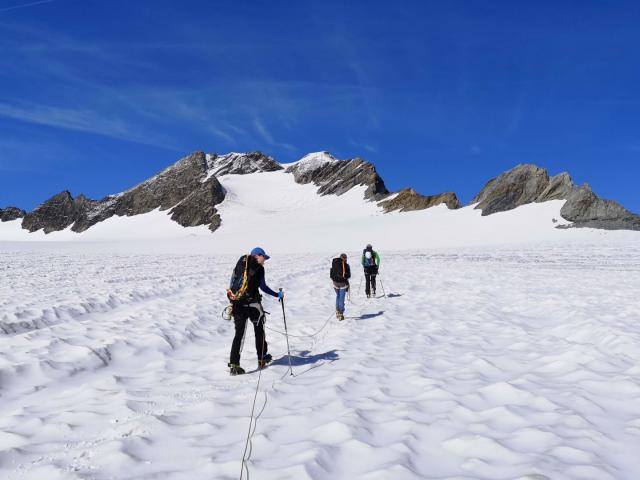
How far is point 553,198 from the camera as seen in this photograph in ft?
212

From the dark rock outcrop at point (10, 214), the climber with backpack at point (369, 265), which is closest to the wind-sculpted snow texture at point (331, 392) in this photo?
the climber with backpack at point (369, 265)

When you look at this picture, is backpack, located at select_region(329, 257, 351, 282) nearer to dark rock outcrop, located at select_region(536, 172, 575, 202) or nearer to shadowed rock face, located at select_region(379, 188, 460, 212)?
dark rock outcrop, located at select_region(536, 172, 575, 202)

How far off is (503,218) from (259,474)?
6503 cm

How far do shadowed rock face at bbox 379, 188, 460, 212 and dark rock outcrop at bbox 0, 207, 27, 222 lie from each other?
136168 millimetres

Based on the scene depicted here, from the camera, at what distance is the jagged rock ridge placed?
52.9 metres

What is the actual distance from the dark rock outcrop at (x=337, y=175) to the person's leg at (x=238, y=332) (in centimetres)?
9434

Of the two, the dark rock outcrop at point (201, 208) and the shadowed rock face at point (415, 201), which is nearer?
the shadowed rock face at point (415, 201)

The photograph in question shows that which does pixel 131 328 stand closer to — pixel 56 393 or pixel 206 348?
pixel 206 348

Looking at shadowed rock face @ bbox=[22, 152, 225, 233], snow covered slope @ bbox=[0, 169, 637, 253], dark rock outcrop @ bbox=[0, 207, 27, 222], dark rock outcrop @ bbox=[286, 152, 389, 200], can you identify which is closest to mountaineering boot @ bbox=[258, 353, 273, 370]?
snow covered slope @ bbox=[0, 169, 637, 253]

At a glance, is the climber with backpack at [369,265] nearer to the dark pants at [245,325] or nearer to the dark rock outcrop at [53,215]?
the dark pants at [245,325]

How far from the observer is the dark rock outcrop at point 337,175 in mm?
110625

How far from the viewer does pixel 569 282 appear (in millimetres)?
19359

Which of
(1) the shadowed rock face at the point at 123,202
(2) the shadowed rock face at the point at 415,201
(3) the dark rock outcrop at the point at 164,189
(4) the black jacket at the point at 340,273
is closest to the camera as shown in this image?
(4) the black jacket at the point at 340,273

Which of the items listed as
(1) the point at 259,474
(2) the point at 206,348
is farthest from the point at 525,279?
(1) the point at 259,474
